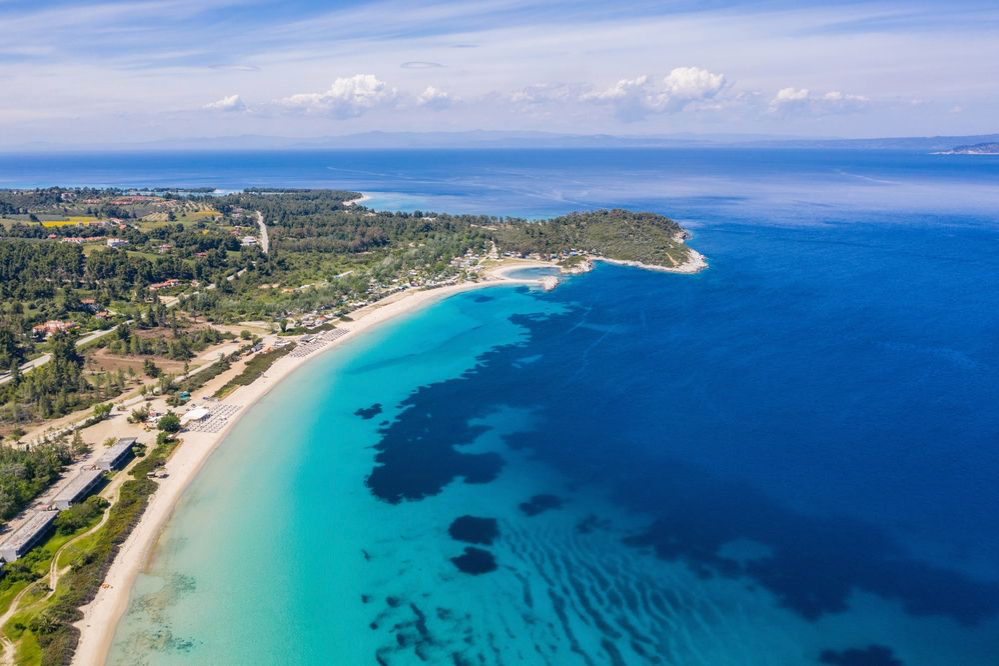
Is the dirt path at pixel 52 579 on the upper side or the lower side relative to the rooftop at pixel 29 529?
lower

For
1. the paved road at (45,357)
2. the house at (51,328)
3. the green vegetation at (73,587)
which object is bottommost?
the green vegetation at (73,587)

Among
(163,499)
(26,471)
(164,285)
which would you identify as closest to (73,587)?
(163,499)

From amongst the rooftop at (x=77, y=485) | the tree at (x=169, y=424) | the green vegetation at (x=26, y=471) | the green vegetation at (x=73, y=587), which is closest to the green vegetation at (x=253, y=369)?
the tree at (x=169, y=424)

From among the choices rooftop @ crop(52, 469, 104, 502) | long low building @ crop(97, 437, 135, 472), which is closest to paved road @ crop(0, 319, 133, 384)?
long low building @ crop(97, 437, 135, 472)

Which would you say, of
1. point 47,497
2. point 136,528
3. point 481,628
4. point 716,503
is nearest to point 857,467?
point 716,503

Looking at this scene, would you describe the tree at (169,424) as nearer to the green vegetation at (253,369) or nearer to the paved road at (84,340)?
the green vegetation at (253,369)

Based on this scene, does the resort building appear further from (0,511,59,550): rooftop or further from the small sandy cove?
(0,511,59,550): rooftop
